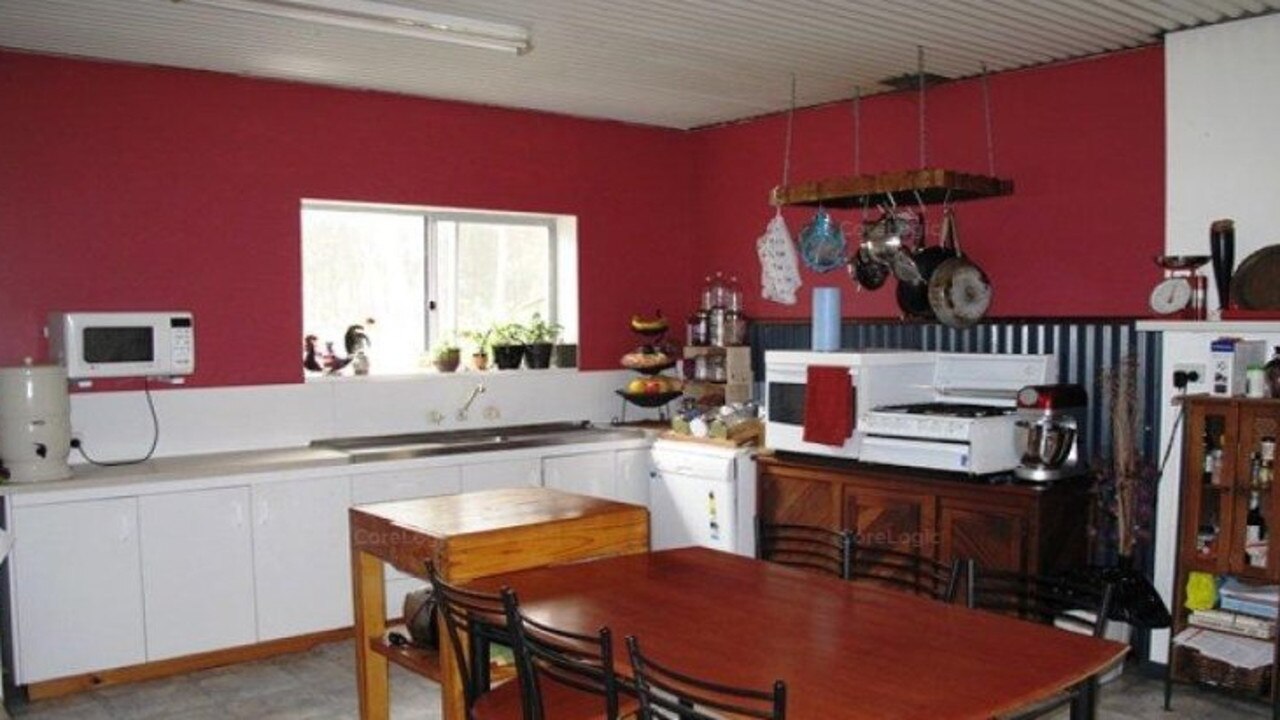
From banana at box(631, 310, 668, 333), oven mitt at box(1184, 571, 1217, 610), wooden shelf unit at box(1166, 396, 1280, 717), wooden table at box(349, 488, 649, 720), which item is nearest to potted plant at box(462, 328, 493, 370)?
banana at box(631, 310, 668, 333)

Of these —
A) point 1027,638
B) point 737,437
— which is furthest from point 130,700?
point 1027,638

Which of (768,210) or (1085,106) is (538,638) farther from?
(768,210)

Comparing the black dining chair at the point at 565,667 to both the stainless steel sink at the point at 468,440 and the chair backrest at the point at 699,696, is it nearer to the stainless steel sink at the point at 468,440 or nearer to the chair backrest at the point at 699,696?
the chair backrest at the point at 699,696

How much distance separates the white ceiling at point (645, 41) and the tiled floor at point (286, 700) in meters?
2.53

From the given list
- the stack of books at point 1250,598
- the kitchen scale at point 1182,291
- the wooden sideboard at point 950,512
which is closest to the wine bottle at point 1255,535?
the stack of books at point 1250,598

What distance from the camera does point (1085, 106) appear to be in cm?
460

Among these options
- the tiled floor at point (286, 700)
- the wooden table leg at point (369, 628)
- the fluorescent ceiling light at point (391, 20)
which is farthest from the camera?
the tiled floor at point (286, 700)

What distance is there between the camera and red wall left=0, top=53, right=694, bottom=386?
14.8ft

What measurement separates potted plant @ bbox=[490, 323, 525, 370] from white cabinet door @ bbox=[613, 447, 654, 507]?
79cm

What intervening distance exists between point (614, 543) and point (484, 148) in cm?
311

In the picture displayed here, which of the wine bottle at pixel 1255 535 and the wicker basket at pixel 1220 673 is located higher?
the wine bottle at pixel 1255 535

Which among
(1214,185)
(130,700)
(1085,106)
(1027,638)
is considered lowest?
(130,700)

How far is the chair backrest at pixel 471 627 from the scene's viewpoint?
251 cm

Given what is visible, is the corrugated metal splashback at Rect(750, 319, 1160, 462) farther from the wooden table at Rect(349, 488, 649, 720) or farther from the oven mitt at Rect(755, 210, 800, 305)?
the wooden table at Rect(349, 488, 649, 720)
